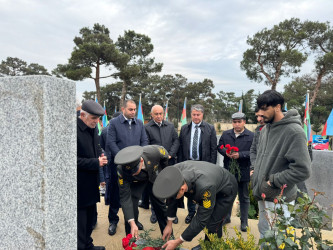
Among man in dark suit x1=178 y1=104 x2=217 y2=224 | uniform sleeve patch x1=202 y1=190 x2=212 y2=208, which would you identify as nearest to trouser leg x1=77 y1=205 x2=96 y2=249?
uniform sleeve patch x1=202 y1=190 x2=212 y2=208

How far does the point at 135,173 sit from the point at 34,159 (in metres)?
1.04

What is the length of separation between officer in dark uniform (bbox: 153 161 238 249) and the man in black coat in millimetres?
833

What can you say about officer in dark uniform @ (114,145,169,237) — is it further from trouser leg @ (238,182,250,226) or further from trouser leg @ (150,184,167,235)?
trouser leg @ (238,182,250,226)

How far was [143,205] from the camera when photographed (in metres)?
4.57

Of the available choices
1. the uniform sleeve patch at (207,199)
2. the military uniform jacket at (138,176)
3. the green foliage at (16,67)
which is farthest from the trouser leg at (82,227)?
the green foliage at (16,67)

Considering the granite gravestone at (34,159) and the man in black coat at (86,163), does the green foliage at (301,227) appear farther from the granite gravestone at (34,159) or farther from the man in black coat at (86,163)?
the man in black coat at (86,163)

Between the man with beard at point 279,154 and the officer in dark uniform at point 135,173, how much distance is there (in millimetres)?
1005

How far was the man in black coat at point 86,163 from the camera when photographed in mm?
2525

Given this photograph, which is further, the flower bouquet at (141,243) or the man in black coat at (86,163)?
the man in black coat at (86,163)

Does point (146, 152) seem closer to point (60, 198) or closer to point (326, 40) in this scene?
point (60, 198)

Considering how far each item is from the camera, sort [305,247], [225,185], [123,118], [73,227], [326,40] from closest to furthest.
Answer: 1. [305,247]
2. [73,227]
3. [225,185]
4. [123,118]
5. [326,40]

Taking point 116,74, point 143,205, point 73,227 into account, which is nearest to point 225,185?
point 73,227

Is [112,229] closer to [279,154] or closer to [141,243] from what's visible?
[141,243]

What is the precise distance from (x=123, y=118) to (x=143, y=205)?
1.78 metres
